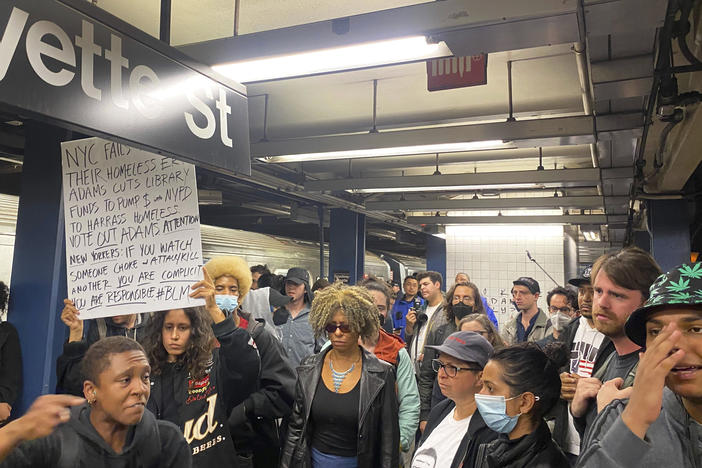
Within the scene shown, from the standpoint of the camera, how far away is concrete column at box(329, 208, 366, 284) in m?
10.3

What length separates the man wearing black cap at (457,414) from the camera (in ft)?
6.70

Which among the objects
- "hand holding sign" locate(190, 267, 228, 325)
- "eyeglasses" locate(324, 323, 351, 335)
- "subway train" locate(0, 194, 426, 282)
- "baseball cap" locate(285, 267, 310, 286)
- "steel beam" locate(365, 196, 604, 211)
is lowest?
"eyeglasses" locate(324, 323, 351, 335)

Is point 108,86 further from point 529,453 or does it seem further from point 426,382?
point 426,382

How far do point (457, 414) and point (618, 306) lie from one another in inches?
33.6

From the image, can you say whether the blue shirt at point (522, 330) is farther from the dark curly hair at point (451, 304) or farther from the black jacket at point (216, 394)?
the black jacket at point (216, 394)

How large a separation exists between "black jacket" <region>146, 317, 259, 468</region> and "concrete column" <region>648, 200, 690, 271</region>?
669 centimetres

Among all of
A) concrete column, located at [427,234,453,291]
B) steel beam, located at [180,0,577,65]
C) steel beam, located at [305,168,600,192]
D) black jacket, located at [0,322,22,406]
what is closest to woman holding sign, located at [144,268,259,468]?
steel beam, located at [180,0,577,65]

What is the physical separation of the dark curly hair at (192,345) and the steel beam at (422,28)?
4.35ft

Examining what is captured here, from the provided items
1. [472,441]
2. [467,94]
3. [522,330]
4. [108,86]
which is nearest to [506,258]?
[522,330]

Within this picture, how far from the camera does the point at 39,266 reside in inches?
154

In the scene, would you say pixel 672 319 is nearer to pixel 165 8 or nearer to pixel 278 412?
pixel 278 412

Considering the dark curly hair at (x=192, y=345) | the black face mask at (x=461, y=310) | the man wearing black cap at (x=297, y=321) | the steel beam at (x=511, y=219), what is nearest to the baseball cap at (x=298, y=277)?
the man wearing black cap at (x=297, y=321)

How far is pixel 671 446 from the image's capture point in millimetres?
1139

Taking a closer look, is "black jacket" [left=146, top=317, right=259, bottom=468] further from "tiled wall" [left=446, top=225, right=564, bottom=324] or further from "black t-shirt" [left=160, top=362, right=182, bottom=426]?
"tiled wall" [left=446, top=225, right=564, bottom=324]
